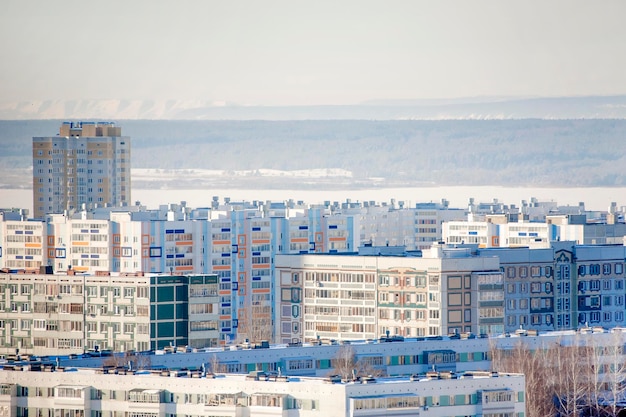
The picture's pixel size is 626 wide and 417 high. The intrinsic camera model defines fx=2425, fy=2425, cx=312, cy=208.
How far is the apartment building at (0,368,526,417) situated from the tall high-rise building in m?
83.0

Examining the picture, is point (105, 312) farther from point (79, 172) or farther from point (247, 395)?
point (79, 172)

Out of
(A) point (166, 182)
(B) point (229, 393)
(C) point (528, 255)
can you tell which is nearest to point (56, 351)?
(C) point (528, 255)

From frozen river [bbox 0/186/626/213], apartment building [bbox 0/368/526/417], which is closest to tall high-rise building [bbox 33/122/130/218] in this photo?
frozen river [bbox 0/186/626/213]

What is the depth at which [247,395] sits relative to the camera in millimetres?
45219

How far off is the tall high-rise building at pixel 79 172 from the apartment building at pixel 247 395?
8297 centimetres

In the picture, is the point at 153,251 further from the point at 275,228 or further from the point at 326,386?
the point at 326,386

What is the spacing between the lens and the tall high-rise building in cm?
13112

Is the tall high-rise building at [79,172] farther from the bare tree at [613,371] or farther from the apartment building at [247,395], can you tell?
the apartment building at [247,395]

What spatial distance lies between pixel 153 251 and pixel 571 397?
3745cm

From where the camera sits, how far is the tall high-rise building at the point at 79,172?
430 ft

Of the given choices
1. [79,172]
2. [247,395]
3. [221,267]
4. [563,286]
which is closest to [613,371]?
[247,395]

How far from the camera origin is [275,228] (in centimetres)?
9569

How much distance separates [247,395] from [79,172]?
88209 millimetres

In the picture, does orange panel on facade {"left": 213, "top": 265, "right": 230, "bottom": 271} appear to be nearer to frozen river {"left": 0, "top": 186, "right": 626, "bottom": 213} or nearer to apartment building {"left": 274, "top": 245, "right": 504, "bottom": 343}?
apartment building {"left": 274, "top": 245, "right": 504, "bottom": 343}
